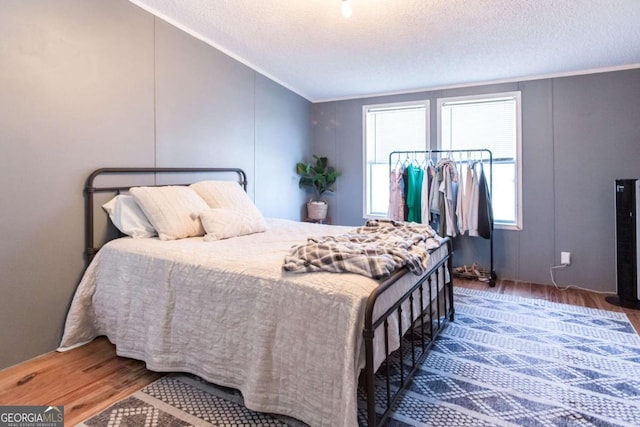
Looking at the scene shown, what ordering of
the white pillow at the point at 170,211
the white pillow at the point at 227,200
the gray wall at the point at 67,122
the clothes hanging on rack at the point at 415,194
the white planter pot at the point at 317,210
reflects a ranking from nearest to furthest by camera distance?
the gray wall at the point at 67,122 < the white pillow at the point at 170,211 < the white pillow at the point at 227,200 < the clothes hanging on rack at the point at 415,194 < the white planter pot at the point at 317,210

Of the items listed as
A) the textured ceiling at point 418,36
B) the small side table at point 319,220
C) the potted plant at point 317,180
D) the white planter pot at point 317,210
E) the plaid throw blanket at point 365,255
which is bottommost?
the plaid throw blanket at point 365,255

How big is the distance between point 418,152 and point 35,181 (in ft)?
12.3

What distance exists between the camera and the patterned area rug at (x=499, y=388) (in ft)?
5.61

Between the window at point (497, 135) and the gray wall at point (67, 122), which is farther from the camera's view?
the window at point (497, 135)

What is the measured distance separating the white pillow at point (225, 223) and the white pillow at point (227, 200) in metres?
0.03

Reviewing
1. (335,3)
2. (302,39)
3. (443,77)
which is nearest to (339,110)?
(443,77)

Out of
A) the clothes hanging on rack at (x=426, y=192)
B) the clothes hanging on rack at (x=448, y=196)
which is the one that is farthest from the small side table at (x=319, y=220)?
the clothes hanging on rack at (x=448, y=196)

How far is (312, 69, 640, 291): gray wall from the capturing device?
141 inches

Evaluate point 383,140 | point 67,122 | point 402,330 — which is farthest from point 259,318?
point 383,140

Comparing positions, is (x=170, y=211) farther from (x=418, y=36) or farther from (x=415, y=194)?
(x=415, y=194)

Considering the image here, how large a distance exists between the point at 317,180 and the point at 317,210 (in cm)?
42

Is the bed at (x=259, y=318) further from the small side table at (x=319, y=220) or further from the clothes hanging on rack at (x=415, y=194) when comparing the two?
the small side table at (x=319, y=220)

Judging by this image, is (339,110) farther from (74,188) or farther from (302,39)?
(74,188)

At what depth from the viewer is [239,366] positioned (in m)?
1.79
